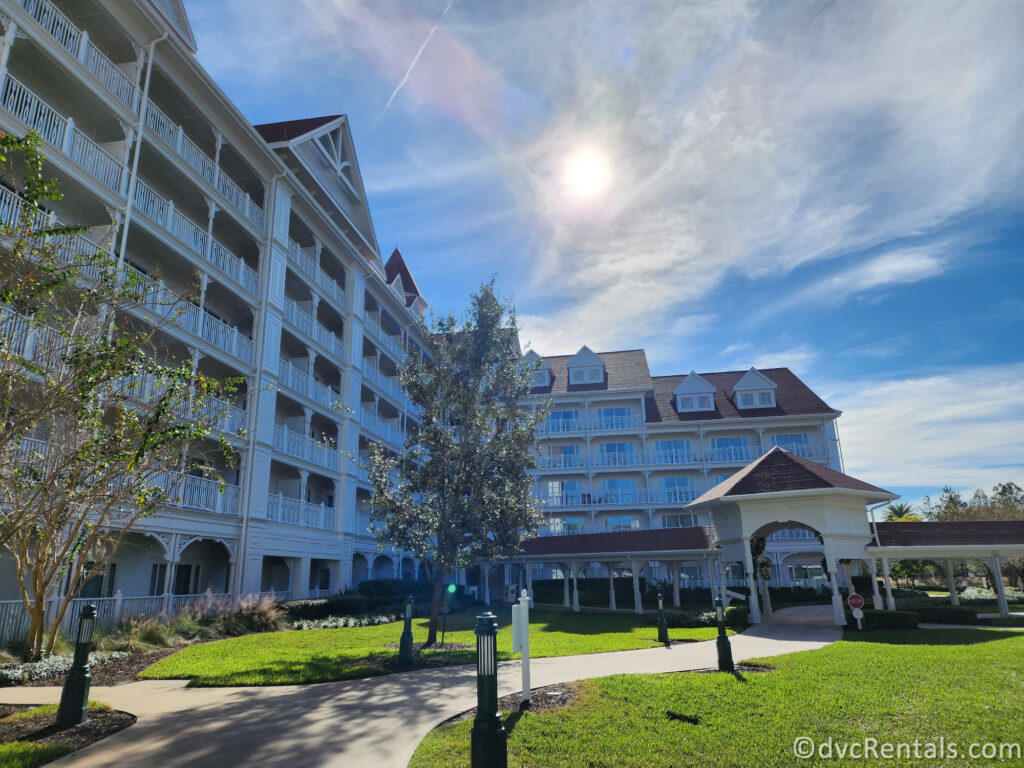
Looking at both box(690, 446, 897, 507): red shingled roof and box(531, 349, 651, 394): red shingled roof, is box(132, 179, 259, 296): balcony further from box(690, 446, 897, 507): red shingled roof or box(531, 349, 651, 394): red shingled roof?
box(531, 349, 651, 394): red shingled roof

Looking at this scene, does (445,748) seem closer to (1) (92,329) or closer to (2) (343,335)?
(1) (92,329)

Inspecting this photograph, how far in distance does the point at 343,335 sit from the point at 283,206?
7739mm

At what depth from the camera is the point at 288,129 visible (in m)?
29.6

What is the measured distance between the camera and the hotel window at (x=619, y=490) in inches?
1716

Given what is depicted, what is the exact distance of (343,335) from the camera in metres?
32.3

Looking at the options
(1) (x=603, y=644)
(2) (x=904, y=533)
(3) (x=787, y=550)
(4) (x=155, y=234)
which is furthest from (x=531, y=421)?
(3) (x=787, y=550)

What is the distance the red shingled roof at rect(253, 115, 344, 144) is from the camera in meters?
28.9

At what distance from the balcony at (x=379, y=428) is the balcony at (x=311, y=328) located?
3626 millimetres

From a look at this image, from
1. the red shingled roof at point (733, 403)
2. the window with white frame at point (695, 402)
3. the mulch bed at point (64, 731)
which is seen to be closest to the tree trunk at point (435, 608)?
the mulch bed at point (64, 731)

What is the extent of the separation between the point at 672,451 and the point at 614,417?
476 centimetres

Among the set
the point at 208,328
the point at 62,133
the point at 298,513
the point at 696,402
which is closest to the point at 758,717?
the point at 208,328

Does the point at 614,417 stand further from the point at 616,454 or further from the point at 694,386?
the point at 694,386

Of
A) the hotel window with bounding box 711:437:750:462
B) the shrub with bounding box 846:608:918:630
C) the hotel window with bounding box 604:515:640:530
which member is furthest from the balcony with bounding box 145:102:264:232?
the hotel window with bounding box 711:437:750:462

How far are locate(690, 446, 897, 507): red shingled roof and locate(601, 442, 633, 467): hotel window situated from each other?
2038cm
